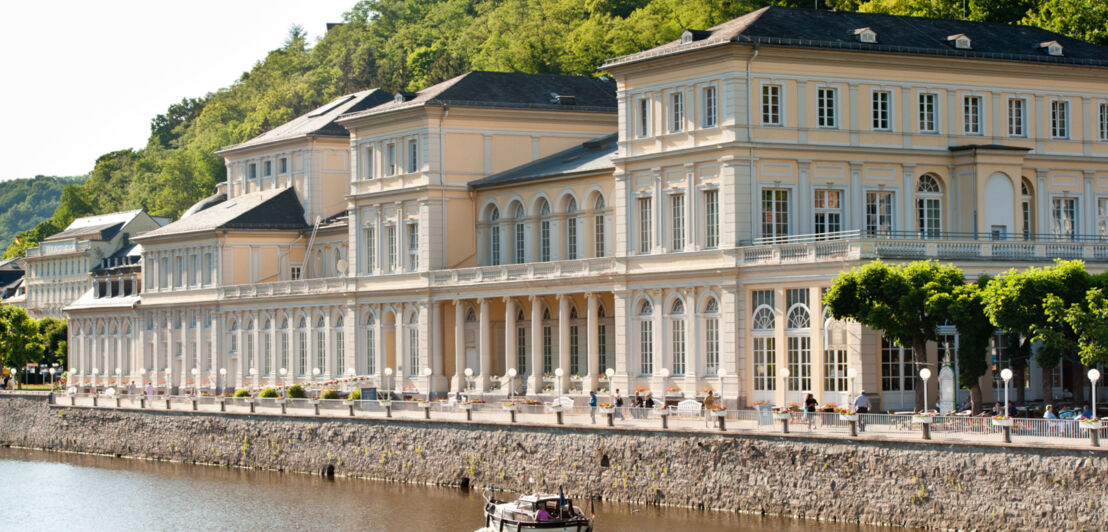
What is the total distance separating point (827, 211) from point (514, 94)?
24.9 metres

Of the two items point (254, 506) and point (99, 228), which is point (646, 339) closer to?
point (254, 506)

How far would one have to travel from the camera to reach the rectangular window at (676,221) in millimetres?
75375

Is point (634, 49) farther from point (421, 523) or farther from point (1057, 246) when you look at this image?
point (421, 523)

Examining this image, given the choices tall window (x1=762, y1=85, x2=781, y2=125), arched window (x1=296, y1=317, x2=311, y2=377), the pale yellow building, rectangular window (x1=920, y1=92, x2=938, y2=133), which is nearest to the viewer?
the pale yellow building

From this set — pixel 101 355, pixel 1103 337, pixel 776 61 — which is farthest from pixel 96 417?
pixel 1103 337

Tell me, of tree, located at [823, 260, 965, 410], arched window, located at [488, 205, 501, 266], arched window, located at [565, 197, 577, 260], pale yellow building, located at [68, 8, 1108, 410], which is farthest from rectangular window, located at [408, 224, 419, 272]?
tree, located at [823, 260, 965, 410]

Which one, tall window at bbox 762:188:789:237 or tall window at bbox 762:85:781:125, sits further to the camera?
tall window at bbox 762:85:781:125

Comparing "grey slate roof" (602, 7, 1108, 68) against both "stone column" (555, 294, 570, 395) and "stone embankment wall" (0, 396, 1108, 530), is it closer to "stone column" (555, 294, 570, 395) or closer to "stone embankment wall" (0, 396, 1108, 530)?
"stone column" (555, 294, 570, 395)

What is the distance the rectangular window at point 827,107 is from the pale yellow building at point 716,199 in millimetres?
196

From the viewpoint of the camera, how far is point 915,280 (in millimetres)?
61406

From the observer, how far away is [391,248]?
95625 millimetres

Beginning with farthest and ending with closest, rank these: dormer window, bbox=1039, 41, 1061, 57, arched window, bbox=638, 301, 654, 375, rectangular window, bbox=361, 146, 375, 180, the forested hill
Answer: the forested hill → rectangular window, bbox=361, 146, 375, 180 → dormer window, bbox=1039, 41, 1061, 57 → arched window, bbox=638, 301, 654, 375

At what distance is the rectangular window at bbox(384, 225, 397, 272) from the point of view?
94938 millimetres

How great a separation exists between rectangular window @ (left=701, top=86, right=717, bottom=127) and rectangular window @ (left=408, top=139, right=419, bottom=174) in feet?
74.0
